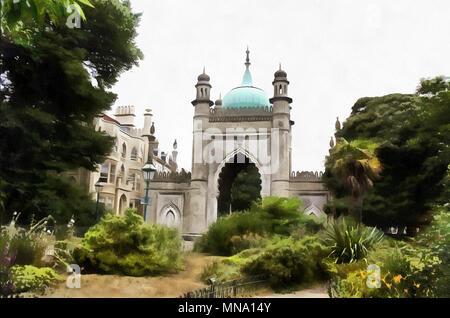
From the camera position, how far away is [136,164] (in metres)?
10.2

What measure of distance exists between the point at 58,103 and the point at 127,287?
4.73m

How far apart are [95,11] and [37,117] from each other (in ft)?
10.4

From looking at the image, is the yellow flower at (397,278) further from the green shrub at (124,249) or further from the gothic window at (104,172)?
the gothic window at (104,172)

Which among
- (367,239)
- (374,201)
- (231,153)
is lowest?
(367,239)

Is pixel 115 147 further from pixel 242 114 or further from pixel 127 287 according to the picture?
pixel 242 114

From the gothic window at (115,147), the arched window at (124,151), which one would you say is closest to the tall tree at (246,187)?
the arched window at (124,151)

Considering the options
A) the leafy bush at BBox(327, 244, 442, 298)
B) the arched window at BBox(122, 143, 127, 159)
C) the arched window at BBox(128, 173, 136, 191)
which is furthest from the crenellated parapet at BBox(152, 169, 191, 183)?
the leafy bush at BBox(327, 244, 442, 298)

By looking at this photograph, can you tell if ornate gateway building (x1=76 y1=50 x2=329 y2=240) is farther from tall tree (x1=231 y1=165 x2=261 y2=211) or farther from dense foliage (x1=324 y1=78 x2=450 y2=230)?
dense foliage (x1=324 y1=78 x2=450 y2=230)

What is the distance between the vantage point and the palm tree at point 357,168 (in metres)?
10.8

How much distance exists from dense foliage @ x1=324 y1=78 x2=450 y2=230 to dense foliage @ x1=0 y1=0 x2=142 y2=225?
723cm

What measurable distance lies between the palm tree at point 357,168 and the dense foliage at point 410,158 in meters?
0.62

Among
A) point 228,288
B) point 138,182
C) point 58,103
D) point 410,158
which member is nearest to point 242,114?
point 410,158
